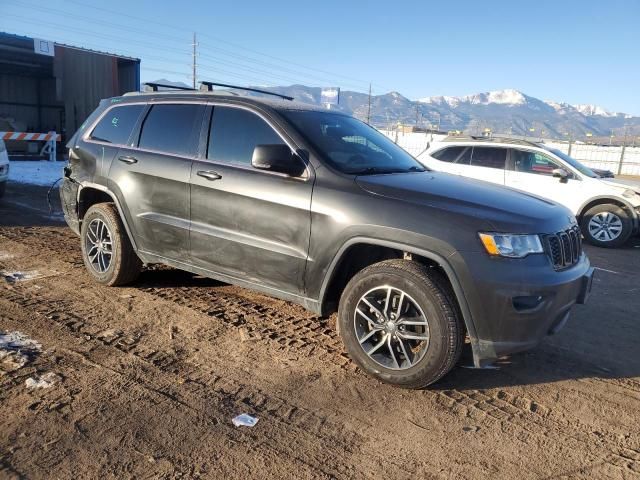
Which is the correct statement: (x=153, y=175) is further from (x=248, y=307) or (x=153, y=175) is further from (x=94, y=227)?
(x=248, y=307)

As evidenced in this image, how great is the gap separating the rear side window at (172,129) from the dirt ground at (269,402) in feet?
4.61

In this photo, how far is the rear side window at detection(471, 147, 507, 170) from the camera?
10.0 meters

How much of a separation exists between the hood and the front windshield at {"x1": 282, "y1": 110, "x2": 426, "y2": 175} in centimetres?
23

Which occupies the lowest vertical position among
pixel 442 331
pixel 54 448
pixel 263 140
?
pixel 54 448

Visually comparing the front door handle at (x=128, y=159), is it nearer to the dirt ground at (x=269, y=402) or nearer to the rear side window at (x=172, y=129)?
the rear side window at (x=172, y=129)

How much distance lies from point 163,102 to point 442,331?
3281 millimetres

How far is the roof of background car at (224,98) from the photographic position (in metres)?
4.27

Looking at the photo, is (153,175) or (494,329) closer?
(494,329)

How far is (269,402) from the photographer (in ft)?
10.4

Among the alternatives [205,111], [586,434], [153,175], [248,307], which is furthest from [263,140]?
[586,434]

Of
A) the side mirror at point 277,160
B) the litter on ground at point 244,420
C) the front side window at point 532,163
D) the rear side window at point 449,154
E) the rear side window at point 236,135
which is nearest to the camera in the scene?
the litter on ground at point 244,420

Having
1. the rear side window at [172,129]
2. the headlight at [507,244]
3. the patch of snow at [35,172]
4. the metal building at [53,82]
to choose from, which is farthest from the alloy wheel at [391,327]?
the metal building at [53,82]

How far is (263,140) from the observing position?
4055mm

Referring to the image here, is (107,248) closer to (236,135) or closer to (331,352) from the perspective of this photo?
(236,135)
